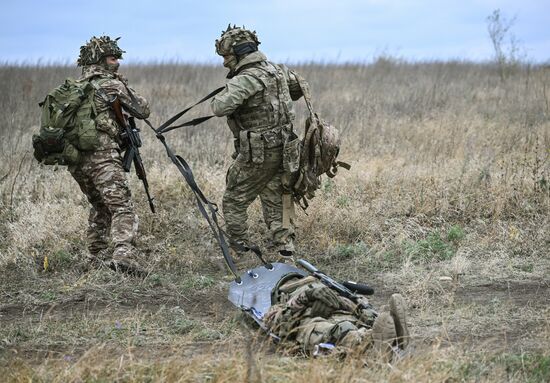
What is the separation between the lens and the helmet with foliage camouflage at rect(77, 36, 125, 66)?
287 inches

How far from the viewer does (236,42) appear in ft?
23.4

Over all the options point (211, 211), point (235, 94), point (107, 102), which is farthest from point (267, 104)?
point (107, 102)

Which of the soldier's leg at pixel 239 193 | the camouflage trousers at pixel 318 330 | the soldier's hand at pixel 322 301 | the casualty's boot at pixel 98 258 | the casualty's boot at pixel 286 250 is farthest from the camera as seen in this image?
the casualty's boot at pixel 98 258

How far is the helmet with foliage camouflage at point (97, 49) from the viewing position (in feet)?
23.9

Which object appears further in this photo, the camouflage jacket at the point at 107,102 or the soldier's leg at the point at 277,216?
the soldier's leg at the point at 277,216

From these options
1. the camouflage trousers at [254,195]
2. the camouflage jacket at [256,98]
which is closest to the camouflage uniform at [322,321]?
the camouflage trousers at [254,195]

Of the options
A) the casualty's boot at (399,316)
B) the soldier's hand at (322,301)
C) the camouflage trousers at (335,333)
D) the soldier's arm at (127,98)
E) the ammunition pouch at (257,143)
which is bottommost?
the camouflage trousers at (335,333)

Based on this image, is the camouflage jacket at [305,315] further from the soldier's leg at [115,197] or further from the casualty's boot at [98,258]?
the casualty's boot at [98,258]

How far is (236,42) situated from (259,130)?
0.83 m

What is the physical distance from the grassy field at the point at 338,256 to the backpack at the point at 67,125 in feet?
3.81

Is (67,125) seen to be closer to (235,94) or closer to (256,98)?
(235,94)

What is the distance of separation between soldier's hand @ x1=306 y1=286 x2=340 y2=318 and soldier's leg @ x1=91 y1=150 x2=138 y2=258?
2782 mm

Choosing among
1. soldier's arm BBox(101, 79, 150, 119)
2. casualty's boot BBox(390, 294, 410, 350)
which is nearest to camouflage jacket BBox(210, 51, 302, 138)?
soldier's arm BBox(101, 79, 150, 119)

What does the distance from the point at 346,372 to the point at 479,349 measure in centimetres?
116
